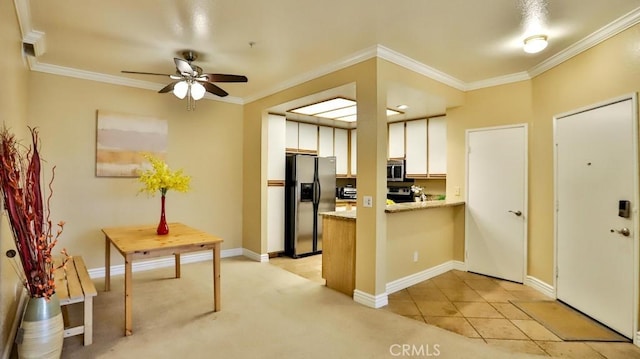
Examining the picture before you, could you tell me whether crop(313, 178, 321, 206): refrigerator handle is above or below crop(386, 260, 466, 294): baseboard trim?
above

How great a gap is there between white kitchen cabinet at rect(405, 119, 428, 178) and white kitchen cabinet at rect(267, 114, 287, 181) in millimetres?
2113

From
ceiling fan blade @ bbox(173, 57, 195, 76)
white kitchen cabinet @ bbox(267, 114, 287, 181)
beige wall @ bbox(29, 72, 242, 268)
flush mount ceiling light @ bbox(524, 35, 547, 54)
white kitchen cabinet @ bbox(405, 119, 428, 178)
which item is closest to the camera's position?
ceiling fan blade @ bbox(173, 57, 195, 76)

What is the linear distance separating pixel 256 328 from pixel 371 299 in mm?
1136

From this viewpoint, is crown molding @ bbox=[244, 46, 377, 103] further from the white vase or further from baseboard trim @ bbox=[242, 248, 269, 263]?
the white vase

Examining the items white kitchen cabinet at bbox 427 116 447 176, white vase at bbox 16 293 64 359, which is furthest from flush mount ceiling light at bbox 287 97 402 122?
white vase at bbox 16 293 64 359

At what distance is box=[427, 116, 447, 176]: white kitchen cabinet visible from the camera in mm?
5234

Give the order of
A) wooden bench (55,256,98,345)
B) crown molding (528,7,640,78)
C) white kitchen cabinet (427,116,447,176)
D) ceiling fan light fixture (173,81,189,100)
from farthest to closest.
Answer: white kitchen cabinet (427,116,447,176) < ceiling fan light fixture (173,81,189,100) < crown molding (528,7,640,78) < wooden bench (55,256,98,345)

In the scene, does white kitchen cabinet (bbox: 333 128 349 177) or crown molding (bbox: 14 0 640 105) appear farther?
white kitchen cabinet (bbox: 333 128 349 177)

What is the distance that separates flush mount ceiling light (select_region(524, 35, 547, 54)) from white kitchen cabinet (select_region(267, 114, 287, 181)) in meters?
3.31

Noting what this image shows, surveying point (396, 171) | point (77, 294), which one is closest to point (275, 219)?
point (396, 171)

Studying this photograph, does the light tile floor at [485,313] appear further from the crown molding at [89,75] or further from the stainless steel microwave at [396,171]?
the crown molding at [89,75]

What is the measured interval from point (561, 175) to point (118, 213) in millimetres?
5148

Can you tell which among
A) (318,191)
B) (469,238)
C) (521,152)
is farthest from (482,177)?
(318,191)

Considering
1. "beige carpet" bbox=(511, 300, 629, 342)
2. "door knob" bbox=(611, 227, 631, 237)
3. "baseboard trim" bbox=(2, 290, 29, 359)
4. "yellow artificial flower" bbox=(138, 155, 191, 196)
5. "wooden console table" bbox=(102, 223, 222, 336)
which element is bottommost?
"beige carpet" bbox=(511, 300, 629, 342)
